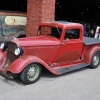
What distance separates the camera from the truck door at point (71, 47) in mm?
6414

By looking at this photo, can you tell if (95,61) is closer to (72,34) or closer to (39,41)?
(72,34)

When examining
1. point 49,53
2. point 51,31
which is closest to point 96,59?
point 51,31

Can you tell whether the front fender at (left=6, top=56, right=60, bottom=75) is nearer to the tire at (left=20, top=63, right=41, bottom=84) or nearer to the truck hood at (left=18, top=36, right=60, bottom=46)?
the tire at (left=20, top=63, right=41, bottom=84)

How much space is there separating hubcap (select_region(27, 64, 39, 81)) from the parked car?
4468 mm

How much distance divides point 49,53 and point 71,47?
808 millimetres

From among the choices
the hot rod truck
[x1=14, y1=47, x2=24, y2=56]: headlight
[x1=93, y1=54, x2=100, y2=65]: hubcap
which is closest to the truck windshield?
the hot rod truck

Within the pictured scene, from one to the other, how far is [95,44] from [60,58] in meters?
1.62

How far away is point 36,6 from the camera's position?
890 centimetres

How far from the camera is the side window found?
21.4ft

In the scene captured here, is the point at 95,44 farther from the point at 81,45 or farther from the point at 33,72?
the point at 33,72

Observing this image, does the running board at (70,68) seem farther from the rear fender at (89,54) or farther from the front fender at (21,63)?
the front fender at (21,63)

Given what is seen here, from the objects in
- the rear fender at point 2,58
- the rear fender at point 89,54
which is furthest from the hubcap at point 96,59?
the rear fender at point 2,58

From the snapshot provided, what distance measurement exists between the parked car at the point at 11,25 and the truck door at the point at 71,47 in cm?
414

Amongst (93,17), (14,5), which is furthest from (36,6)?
(93,17)
